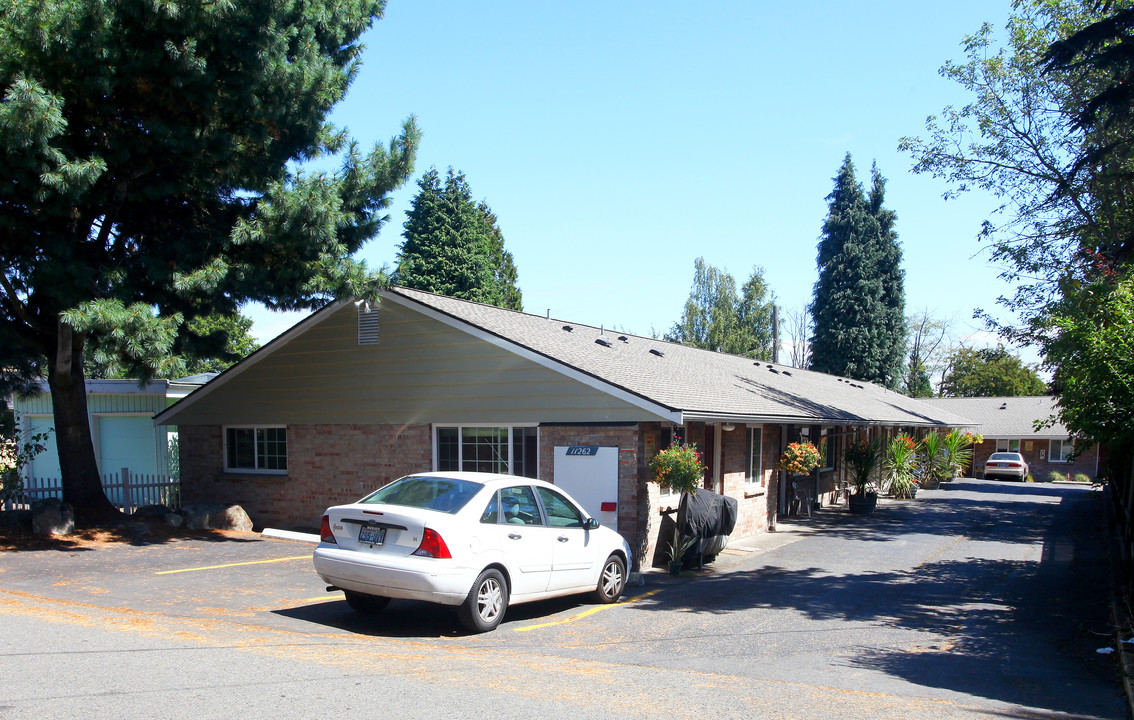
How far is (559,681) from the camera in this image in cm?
627

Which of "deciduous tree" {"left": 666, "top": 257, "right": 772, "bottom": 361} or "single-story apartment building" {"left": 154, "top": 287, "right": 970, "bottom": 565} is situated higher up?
"deciduous tree" {"left": 666, "top": 257, "right": 772, "bottom": 361}

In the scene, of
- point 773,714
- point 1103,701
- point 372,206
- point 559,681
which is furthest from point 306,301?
point 1103,701

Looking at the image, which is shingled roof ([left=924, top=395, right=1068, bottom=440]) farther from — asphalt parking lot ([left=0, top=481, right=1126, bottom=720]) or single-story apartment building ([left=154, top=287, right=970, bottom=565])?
asphalt parking lot ([left=0, top=481, right=1126, bottom=720])

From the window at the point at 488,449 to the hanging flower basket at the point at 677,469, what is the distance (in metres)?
2.34

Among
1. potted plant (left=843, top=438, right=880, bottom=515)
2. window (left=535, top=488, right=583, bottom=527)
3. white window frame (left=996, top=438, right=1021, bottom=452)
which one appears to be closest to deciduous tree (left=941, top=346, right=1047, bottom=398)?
white window frame (left=996, top=438, right=1021, bottom=452)

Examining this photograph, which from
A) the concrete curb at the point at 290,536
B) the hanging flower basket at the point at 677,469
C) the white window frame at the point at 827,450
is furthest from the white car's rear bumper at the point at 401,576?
the white window frame at the point at 827,450

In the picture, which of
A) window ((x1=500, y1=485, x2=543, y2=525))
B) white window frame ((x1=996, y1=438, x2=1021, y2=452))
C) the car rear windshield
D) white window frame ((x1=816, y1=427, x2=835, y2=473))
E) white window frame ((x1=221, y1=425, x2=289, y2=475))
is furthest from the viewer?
white window frame ((x1=996, y1=438, x2=1021, y2=452))

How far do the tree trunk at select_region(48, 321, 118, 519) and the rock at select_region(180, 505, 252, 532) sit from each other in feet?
4.12

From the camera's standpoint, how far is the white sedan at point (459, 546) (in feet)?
25.2

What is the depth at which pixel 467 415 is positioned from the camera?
1419 cm

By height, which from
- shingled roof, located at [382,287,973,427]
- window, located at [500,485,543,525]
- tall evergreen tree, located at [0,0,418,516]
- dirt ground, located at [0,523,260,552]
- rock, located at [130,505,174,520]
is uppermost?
tall evergreen tree, located at [0,0,418,516]

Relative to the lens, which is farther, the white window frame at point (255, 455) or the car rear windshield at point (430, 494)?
the white window frame at point (255, 455)

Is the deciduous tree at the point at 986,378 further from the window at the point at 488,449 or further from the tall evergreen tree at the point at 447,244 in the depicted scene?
the window at the point at 488,449

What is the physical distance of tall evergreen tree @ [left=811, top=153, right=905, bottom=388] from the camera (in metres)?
45.1
